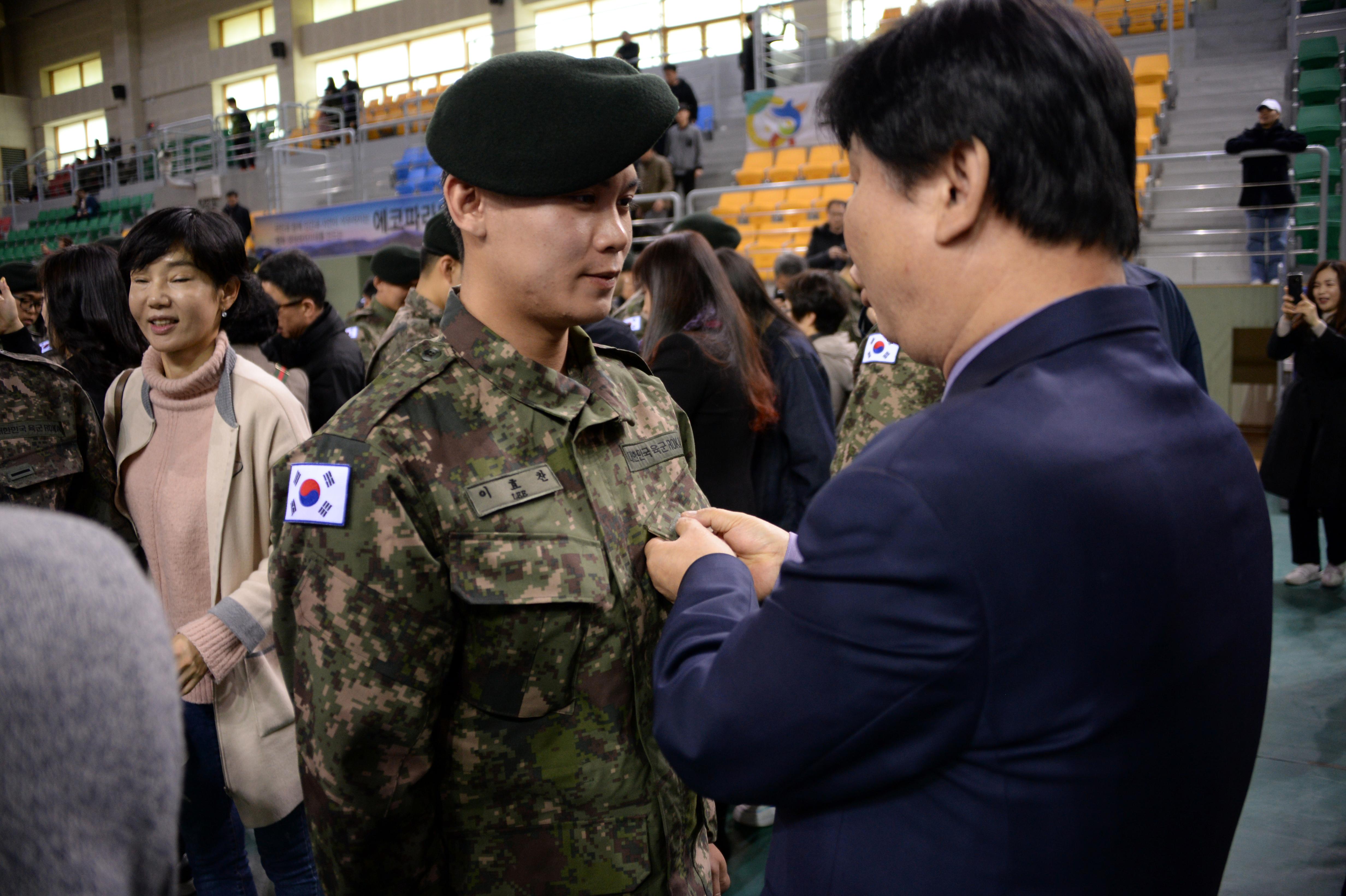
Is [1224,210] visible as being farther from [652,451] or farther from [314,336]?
[652,451]

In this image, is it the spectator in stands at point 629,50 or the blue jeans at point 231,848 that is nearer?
the blue jeans at point 231,848

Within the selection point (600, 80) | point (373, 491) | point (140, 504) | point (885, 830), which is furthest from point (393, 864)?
point (140, 504)

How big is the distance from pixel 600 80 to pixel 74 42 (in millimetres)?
25935

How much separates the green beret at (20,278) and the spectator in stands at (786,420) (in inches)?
107

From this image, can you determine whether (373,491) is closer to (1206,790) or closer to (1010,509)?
(1010,509)

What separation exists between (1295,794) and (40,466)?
3.37 metres

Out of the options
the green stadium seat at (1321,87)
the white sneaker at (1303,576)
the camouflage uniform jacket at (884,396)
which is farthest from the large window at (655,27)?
the camouflage uniform jacket at (884,396)

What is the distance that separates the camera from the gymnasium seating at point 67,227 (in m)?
16.1

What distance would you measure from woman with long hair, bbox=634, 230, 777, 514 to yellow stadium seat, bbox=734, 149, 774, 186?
888 cm

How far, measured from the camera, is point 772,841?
0.83 m

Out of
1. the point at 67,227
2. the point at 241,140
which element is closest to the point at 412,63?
the point at 241,140

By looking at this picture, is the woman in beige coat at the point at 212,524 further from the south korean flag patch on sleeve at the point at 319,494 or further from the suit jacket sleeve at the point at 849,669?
the suit jacket sleeve at the point at 849,669

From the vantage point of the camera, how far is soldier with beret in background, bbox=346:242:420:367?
4340mm

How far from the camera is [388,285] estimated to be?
14.4 ft
